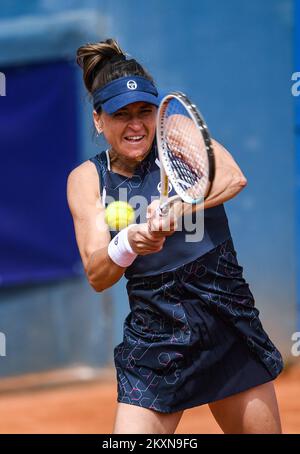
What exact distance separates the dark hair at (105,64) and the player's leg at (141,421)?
108 cm

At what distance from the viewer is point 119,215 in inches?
122

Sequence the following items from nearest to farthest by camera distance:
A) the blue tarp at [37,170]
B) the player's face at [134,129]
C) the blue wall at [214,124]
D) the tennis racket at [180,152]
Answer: the tennis racket at [180,152]
the player's face at [134,129]
the blue tarp at [37,170]
the blue wall at [214,124]

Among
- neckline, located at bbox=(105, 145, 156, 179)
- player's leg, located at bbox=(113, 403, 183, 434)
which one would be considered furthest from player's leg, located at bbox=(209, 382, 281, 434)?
neckline, located at bbox=(105, 145, 156, 179)

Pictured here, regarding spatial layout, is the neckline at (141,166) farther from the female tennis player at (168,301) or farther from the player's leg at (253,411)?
the player's leg at (253,411)

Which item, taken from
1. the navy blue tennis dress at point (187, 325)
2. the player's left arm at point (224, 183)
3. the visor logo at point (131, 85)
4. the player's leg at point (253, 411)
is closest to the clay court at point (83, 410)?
the player's leg at point (253, 411)

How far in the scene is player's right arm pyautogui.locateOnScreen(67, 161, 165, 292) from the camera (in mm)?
3021

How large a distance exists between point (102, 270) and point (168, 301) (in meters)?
0.23

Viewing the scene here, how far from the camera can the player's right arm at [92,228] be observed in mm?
3021

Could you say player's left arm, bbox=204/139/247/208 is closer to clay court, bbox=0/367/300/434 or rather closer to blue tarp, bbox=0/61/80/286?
clay court, bbox=0/367/300/434

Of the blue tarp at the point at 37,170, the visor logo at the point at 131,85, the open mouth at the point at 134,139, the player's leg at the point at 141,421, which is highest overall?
the blue tarp at the point at 37,170

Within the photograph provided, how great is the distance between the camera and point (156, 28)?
6770 millimetres

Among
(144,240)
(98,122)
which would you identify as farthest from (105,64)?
(144,240)

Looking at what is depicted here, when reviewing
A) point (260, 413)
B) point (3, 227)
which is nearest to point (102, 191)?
point (260, 413)
